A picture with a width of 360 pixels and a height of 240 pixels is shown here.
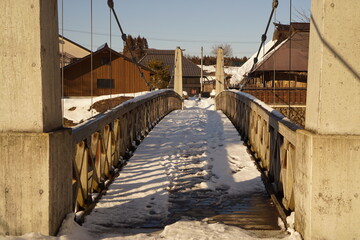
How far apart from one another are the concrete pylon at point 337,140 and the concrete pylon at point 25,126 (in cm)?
210

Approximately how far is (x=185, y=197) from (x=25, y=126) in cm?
237

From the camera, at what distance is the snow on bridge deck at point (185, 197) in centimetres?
395

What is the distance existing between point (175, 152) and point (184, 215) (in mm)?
3256

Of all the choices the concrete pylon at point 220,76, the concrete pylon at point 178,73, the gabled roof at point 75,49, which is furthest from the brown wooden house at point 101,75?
the concrete pylon at point 220,76

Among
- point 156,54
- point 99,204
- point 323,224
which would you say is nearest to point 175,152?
point 99,204

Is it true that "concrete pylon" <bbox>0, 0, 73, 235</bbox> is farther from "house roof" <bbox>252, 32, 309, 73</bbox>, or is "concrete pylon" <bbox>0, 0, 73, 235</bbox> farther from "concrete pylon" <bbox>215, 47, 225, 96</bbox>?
"house roof" <bbox>252, 32, 309, 73</bbox>

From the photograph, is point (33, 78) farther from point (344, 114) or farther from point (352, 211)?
point (352, 211)

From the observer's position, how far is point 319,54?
3.41 meters

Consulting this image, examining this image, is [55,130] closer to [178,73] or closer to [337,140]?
[337,140]

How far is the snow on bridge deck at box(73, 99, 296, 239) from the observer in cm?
395

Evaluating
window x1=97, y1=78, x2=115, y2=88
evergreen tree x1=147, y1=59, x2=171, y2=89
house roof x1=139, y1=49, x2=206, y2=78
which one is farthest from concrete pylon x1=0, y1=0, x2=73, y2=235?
house roof x1=139, y1=49, x2=206, y2=78

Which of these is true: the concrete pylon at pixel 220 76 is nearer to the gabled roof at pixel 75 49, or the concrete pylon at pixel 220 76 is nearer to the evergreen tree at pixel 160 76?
the evergreen tree at pixel 160 76

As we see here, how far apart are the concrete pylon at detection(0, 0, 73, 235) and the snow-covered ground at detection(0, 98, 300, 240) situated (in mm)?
196

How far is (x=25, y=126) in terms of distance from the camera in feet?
10.9
